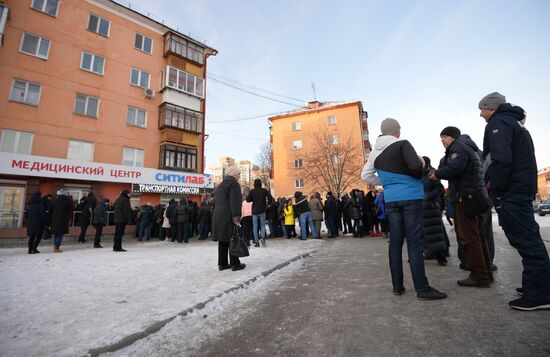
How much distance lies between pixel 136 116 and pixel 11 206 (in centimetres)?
882

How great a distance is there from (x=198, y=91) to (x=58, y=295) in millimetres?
21099

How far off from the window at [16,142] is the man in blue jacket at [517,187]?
19.8m

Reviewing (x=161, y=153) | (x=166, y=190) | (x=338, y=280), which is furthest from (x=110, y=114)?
(x=338, y=280)

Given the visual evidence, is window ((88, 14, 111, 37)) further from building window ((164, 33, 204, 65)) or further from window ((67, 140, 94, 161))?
window ((67, 140, 94, 161))

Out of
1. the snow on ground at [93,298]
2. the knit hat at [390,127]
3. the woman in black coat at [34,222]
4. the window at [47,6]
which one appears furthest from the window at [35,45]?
the knit hat at [390,127]

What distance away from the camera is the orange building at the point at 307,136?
34.7m

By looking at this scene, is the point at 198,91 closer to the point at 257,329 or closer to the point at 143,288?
the point at 143,288

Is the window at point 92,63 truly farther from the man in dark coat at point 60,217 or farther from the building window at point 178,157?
the man in dark coat at point 60,217

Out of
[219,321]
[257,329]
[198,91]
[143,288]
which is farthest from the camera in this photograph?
[198,91]

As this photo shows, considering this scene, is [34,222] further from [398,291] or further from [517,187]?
[517,187]

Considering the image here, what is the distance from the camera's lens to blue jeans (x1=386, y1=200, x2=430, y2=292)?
296 cm

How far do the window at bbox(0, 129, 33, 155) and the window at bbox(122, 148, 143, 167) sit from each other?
476cm

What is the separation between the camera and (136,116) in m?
19.1

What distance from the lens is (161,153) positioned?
19.5 m
